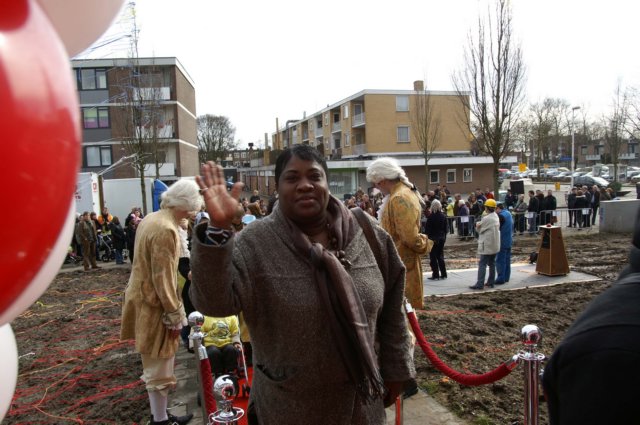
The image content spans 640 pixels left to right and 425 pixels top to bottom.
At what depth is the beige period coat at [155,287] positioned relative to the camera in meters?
3.58

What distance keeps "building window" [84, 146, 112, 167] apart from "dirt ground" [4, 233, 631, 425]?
26.6 m

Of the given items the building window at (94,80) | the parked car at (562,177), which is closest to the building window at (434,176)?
the parked car at (562,177)

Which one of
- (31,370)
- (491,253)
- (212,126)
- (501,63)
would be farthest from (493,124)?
(212,126)

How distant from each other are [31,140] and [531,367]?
2916 millimetres

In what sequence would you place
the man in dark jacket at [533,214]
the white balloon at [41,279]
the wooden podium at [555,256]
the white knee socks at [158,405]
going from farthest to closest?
the man in dark jacket at [533,214] → the wooden podium at [555,256] → the white knee socks at [158,405] → the white balloon at [41,279]

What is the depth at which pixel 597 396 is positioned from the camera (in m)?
0.97

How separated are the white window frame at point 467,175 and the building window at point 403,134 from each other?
26.0 feet

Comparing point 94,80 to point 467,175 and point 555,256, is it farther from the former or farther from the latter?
point 555,256

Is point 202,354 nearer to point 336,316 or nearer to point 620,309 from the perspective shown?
point 336,316

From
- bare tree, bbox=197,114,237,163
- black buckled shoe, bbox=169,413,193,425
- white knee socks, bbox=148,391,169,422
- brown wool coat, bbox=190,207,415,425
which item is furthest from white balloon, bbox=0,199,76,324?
bare tree, bbox=197,114,237,163

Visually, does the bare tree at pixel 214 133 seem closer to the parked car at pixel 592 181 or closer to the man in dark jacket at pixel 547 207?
the parked car at pixel 592 181

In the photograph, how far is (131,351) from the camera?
21.9ft

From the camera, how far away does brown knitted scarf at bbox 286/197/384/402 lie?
1930mm

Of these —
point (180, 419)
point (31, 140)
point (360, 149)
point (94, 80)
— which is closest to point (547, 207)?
point (180, 419)
